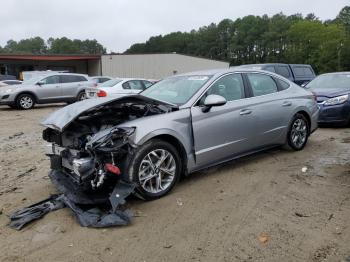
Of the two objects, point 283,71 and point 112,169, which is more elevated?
point 283,71

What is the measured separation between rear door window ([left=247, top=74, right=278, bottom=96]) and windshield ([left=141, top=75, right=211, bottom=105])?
91 centimetres

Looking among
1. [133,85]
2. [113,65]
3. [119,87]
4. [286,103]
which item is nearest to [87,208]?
[286,103]

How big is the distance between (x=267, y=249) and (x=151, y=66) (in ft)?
128

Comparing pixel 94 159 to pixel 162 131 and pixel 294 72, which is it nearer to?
pixel 162 131

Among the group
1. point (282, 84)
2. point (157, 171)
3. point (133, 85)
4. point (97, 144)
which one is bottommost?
point (157, 171)

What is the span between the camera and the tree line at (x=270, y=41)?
8194 cm

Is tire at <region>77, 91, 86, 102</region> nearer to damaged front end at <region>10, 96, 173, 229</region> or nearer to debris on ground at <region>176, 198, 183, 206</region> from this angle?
damaged front end at <region>10, 96, 173, 229</region>

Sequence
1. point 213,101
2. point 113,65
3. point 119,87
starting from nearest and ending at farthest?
point 213,101, point 119,87, point 113,65

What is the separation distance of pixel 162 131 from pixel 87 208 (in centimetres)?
127

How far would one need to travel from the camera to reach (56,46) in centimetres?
11006

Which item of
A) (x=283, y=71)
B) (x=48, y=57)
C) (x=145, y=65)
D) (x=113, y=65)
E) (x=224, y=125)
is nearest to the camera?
(x=224, y=125)

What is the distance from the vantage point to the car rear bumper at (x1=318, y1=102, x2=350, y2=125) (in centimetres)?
1002

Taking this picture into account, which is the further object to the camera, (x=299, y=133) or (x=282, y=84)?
(x=299, y=133)

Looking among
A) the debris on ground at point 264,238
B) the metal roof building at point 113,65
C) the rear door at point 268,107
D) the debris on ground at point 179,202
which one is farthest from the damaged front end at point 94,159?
the metal roof building at point 113,65
